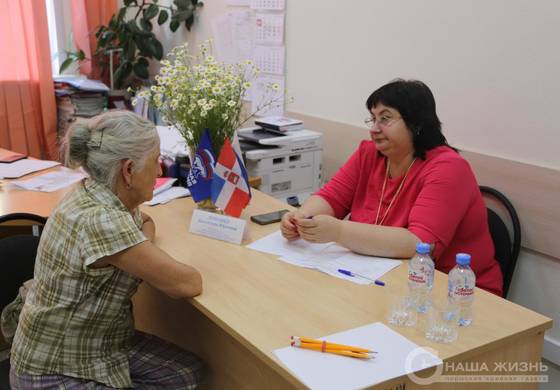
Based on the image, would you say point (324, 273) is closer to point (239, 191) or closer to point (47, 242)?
point (239, 191)

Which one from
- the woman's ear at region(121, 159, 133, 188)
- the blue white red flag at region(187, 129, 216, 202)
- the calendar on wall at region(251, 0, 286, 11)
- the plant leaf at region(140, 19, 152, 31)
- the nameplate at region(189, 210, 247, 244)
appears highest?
the calendar on wall at region(251, 0, 286, 11)

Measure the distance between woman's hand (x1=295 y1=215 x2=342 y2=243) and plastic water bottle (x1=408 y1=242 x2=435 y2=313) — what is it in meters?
0.33

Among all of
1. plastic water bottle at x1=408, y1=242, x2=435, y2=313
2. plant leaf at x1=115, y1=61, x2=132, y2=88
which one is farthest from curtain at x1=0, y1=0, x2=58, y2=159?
plastic water bottle at x1=408, y1=242, x2=435, y2=313

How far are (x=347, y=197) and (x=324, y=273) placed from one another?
615 millimetres

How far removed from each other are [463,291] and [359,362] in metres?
0.35

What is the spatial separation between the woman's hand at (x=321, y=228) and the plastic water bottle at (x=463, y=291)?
0.45m

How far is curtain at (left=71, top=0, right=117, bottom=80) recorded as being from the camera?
4160mm

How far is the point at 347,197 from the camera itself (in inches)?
89.9

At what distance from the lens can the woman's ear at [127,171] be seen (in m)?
1.56

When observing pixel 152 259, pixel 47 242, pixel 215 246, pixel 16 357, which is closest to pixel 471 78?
pixel 215 246

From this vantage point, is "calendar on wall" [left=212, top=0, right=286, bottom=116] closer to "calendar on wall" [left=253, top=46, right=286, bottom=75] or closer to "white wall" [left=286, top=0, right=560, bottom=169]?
"calendar on wall" [left=253, top=46, right=286, bottom=75]

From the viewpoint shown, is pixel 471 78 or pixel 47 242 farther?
pixel 471 78

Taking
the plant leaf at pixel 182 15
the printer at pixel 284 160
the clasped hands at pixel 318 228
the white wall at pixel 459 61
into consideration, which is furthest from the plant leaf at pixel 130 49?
the clasped hands at pixel 318 228

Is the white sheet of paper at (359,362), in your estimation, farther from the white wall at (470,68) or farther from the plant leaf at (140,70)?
the plant leaf at (140,70)
